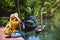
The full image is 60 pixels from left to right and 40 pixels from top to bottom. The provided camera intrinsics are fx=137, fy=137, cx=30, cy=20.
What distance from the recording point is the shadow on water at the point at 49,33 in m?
1.46

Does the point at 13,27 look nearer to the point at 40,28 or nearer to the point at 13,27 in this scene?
the point at 13,27

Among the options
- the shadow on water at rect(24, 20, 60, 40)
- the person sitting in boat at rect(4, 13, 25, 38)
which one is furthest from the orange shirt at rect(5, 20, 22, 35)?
the shadow on water at rect(24, 20, 60, 40)

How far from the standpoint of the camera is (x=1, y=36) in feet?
4.78

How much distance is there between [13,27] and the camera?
147 cm

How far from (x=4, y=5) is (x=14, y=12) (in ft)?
0.45

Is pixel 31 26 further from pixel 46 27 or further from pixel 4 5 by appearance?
pixel 4 5

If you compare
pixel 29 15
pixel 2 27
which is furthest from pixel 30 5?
pixel 2 27

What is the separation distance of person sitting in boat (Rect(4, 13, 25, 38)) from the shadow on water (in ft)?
0.35

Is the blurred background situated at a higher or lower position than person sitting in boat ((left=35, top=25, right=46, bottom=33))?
higher

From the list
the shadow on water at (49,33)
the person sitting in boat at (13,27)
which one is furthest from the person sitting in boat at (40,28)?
the person sitting in boat at (13,27)

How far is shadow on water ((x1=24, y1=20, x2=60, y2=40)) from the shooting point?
1464 mm

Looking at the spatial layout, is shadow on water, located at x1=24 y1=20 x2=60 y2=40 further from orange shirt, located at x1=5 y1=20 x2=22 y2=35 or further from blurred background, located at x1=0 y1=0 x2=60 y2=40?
orange shirt, located at x1=5 y1=20 x2=22 y2=35

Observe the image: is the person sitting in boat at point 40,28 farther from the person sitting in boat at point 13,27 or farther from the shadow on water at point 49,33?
the person sitting in boat at point 13,27

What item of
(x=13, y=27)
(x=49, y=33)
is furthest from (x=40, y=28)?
(x=13, y=27)
